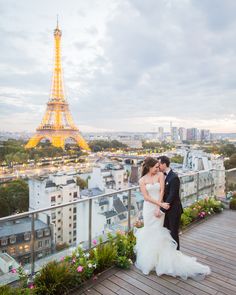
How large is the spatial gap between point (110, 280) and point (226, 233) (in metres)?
2.66

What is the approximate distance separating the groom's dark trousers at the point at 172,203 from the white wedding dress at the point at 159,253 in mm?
91

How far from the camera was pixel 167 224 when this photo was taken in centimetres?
314

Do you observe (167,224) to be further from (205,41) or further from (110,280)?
(205,41)

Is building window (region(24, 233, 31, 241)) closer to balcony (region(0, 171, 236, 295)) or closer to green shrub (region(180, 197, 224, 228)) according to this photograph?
balcony (region(0, 171, 236, 295))

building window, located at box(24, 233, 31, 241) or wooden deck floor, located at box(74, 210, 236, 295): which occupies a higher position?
building window, located at box(24, 233, 31, 241)

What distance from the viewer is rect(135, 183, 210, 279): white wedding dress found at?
9.66 feet

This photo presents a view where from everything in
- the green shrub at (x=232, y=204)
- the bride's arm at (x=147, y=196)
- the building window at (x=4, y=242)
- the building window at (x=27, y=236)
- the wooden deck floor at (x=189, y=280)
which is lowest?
the wooden deck floor at (x=189, y=280)

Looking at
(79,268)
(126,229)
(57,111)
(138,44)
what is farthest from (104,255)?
(57,111)

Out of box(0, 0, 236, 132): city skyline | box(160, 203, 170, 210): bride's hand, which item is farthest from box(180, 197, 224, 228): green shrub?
box(0, 0, 236, 132): city skyline

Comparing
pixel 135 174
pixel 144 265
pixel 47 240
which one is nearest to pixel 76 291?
pixel 47 240

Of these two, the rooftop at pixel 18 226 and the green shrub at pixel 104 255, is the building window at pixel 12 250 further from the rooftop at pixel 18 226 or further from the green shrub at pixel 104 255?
the green shrub at pixel 104 255

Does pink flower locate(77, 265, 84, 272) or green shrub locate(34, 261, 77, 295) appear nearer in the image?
green shrub locate(34, 261, 77, 295)

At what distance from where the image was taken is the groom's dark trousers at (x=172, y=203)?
3.04m

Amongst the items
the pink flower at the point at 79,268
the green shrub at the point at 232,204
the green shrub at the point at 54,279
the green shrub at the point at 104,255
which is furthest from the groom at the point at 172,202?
the green shrub at the point at 232,204
